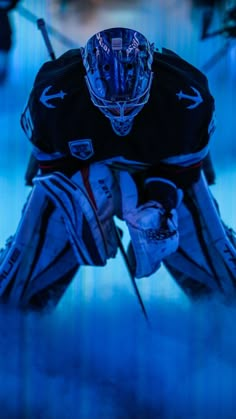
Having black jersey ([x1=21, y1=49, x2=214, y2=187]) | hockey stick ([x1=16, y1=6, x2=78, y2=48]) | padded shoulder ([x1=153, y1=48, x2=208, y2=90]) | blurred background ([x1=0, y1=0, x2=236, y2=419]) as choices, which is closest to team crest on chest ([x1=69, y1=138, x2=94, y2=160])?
black jersey ([x1=21, y1=49, x2=214, y2=187])

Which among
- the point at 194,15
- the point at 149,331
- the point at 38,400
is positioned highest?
the point at 194,15

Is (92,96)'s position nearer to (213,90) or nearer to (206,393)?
(206,393)

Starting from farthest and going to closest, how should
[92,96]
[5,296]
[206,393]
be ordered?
1. [5,296]
2. [206,393]
3. [92,96]

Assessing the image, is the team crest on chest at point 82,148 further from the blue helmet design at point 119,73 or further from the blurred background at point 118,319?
the blurred background at point 118,319

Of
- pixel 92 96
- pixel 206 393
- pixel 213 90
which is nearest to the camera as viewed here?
pixel 92 96

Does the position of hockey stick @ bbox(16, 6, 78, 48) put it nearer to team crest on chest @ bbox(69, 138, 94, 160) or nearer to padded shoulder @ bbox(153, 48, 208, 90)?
padded shoulder @ bbox(153, 48, 208, 90)

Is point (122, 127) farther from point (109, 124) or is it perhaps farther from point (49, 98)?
point (49, 98)

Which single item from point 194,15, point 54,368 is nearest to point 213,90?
point 194,15

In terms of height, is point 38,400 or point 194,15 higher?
point 194,15

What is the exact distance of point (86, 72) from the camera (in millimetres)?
1623

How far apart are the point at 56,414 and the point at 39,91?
69cm

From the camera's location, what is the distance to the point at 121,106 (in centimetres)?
154

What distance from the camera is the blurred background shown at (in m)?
1.69

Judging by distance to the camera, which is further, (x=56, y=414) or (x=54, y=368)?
(x=54, y=368)
